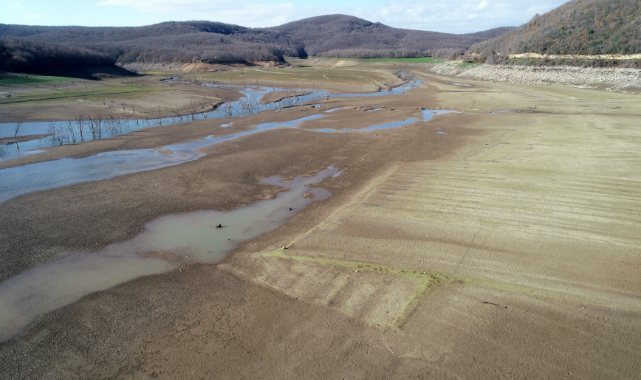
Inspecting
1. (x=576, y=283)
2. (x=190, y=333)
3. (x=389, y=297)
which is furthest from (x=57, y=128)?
(x=576, y=283)

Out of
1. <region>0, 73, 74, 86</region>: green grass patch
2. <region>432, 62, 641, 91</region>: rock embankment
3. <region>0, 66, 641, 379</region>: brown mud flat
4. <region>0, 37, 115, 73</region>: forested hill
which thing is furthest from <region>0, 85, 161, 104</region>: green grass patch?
<region>432, 62, 641, 91</region>: rock embankment

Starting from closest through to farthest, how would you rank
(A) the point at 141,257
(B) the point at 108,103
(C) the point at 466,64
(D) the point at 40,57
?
(A) the point at 141,257, (B) the point at 108,103, (D) the point at 40,57, (C) the point at 466,64

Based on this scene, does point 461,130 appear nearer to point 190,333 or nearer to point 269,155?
point 269,155

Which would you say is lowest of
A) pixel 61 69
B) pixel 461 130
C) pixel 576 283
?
pixel 576 283

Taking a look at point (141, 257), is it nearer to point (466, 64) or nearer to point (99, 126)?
point (99, 126)

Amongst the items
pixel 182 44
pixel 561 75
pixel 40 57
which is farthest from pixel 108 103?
pixel 182 44

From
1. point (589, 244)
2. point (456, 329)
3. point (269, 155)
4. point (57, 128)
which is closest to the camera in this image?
point (456, 329)
